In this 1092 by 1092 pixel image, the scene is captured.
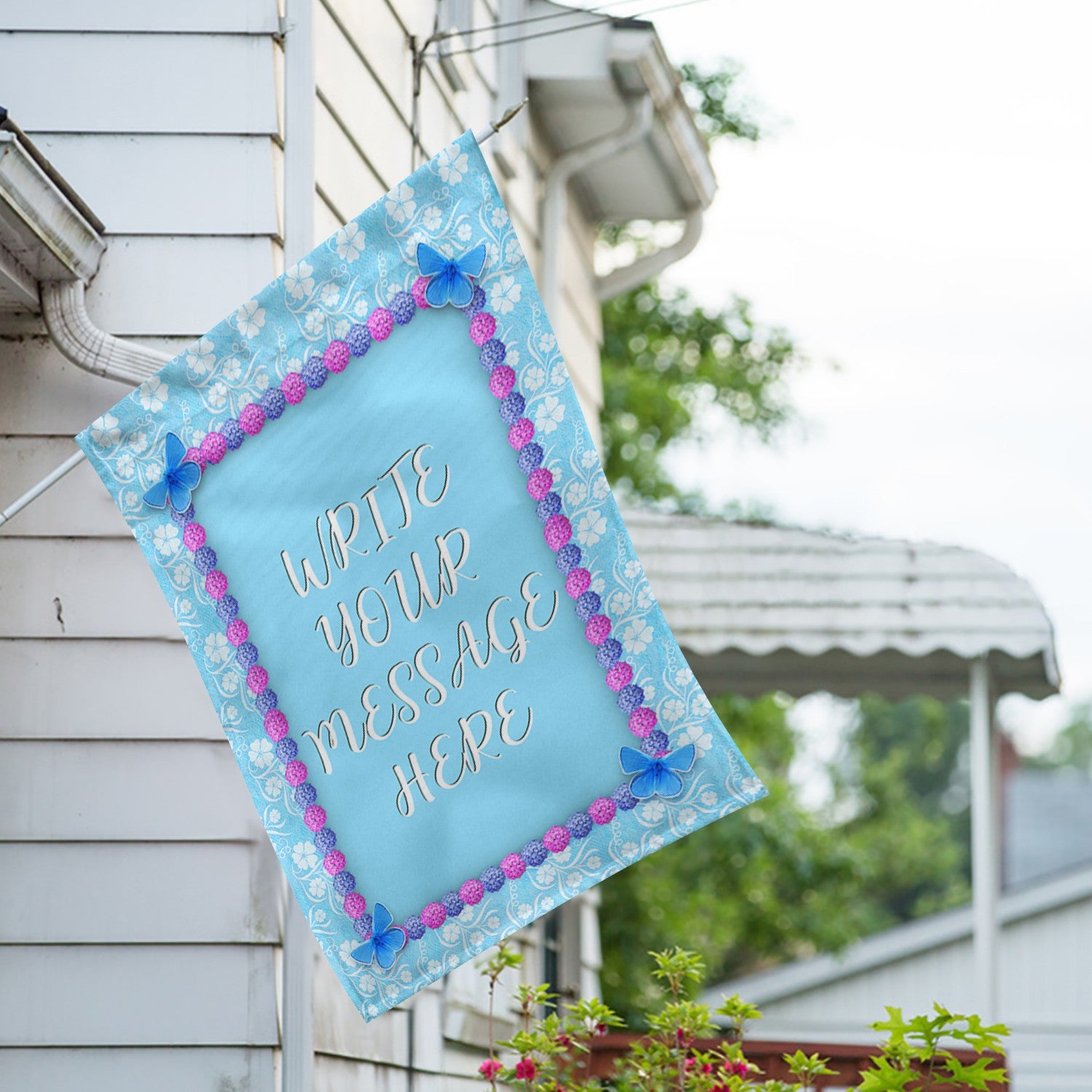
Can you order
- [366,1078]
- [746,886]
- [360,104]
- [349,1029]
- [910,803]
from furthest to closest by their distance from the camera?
1. [910,803]
2. [746,886]
3. [360,104]
4. [366,1078]
5. [349,1029]

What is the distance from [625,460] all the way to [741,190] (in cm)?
381

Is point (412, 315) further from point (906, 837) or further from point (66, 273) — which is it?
point (906, 837)

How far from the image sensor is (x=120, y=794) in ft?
11.1

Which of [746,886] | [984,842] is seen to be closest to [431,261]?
[984,842]

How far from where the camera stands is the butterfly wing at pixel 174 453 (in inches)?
120

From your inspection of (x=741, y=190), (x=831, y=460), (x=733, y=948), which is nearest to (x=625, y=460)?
(x=741, y=190)

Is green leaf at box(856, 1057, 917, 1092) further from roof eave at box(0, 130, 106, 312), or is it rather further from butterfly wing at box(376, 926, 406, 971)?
roof eave at box(0, 130, 106, 312)

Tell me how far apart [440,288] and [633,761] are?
939mm

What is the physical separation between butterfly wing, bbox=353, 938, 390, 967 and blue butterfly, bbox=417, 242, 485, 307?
1.21m

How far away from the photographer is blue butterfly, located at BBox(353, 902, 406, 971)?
9.55ft

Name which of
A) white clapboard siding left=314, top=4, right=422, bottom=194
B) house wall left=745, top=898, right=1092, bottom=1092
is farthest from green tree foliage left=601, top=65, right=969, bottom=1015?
white clapboard siding left=314, top=4, right=422, bottom=194

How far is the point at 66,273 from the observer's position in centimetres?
340

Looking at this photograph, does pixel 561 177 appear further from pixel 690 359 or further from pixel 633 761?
pixel 690 359

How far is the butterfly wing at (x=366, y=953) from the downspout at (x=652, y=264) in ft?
17.5
